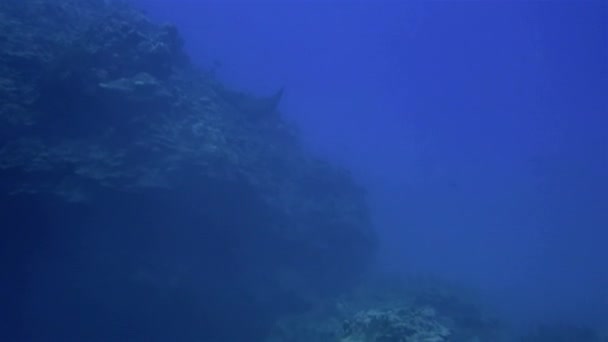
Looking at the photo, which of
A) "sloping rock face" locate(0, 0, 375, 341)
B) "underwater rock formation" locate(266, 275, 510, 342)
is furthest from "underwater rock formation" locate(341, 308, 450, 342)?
"sloping rock face" locate(0, 0, 375, 341)

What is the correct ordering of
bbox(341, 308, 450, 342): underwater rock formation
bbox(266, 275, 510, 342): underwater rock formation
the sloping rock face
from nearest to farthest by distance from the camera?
bbox(341, 308, 450, 342): underwater rock formation < the sloping rock face < bbox(266, 275, 510, 342): underwater rock formation

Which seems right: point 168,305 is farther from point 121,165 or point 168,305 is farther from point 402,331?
point 402,331

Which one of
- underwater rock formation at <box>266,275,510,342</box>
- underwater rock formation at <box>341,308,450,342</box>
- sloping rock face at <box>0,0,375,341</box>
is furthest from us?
underwater rock formation at <box>266,275,510,342</box>

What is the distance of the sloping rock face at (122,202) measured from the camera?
18.0 m

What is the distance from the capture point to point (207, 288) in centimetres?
2044

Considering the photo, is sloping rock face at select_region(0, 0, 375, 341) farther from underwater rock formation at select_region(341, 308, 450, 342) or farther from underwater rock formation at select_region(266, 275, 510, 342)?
underwater rock formation at select_region(341, 308, 450, 342)

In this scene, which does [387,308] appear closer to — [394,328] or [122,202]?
[394,328]

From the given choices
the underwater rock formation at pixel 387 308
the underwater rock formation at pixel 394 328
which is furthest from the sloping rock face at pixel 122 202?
the underwater rock formation at pixel 394 328

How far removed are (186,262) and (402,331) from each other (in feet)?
35.5

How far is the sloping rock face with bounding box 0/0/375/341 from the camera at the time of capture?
18000 millimetres

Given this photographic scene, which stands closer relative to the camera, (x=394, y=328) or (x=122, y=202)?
(x=394, y=328)

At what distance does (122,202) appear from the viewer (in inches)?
739

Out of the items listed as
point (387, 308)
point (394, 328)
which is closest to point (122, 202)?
point (387, 308)

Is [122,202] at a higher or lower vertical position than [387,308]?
higher
